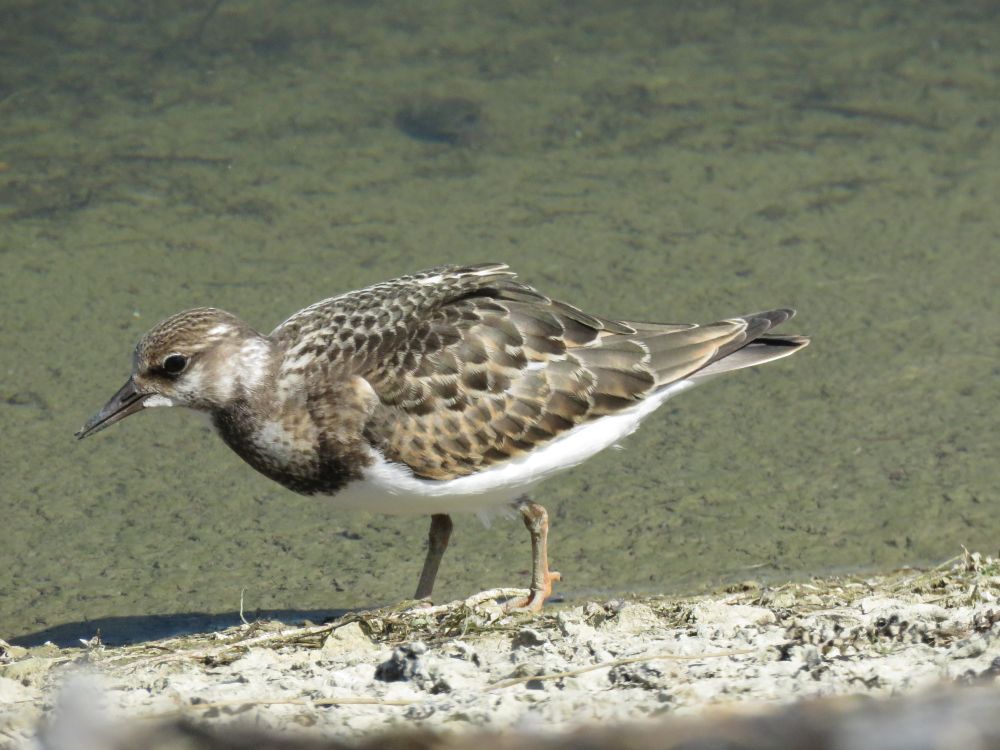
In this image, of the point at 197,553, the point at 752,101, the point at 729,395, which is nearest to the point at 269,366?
the point at 197,553

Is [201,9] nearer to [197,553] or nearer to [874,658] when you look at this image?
[197,553]

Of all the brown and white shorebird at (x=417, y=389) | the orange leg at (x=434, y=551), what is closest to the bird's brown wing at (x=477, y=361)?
the brown and white shorebird at (x=417, y=389)

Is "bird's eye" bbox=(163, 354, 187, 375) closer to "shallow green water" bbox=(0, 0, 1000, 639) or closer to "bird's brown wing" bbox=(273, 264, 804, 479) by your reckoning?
"bird's brown wing" bbox=(273, 264, 804, 479)

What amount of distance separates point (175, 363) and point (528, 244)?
391 centimetres

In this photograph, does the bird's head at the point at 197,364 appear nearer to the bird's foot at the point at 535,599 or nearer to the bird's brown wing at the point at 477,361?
the bird's brown wing at the point at 477,361

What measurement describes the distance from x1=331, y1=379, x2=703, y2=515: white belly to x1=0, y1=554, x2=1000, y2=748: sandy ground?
0.43 meters


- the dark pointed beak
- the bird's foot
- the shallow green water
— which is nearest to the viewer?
the dark pointed beak

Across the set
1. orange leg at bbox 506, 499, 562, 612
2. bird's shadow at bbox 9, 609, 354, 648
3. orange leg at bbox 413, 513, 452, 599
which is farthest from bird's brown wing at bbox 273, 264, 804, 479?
bird's shadow at bbox 9, 609, 354, 648

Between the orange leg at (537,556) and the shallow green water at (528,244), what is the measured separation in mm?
373

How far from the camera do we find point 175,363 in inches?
204

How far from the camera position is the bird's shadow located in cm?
567

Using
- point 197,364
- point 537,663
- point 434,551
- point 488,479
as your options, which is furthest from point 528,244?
point 537,663

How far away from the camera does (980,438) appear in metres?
6.84

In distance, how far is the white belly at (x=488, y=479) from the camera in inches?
199
